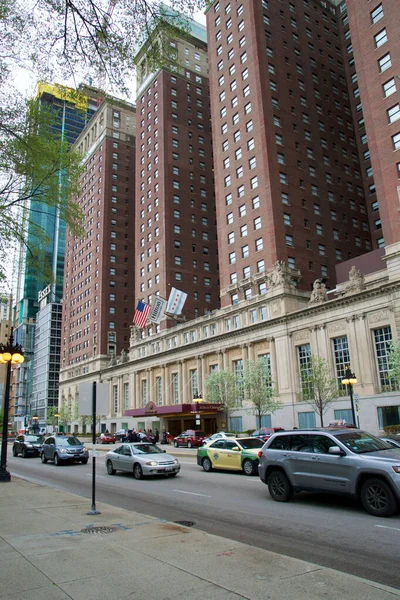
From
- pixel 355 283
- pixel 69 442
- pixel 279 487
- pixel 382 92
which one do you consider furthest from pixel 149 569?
pixel 382 92

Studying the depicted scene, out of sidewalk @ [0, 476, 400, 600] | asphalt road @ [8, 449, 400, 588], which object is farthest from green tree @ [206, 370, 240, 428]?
sidewalk @ [0, 476, 400, 600]

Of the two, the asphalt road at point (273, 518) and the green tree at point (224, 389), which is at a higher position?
the green tree at point (224, 389)

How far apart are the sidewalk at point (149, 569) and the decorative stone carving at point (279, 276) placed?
132 feet

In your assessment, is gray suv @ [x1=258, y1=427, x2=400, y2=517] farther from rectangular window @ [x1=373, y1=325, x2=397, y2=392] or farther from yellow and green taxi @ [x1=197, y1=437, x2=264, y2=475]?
rectangular window @ [x1=373, y1=325, x2=397, y2=392]

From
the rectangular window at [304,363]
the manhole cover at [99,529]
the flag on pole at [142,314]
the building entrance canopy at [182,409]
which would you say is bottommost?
the manhole cover at [99,529]

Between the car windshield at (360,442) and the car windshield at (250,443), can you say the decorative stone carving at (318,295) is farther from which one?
the car windshield at (360,442)

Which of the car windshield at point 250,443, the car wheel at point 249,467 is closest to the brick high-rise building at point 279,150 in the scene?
the car windshield at point 250,443

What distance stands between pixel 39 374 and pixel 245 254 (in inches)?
4106

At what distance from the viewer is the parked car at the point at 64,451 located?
87.2ft

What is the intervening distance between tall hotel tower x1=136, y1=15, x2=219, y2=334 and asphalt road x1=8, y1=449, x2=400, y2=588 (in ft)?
175

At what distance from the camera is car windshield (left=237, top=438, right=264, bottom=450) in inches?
772

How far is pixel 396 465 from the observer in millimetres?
9680

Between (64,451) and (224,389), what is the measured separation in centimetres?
2458

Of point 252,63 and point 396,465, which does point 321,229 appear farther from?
point 396,465
